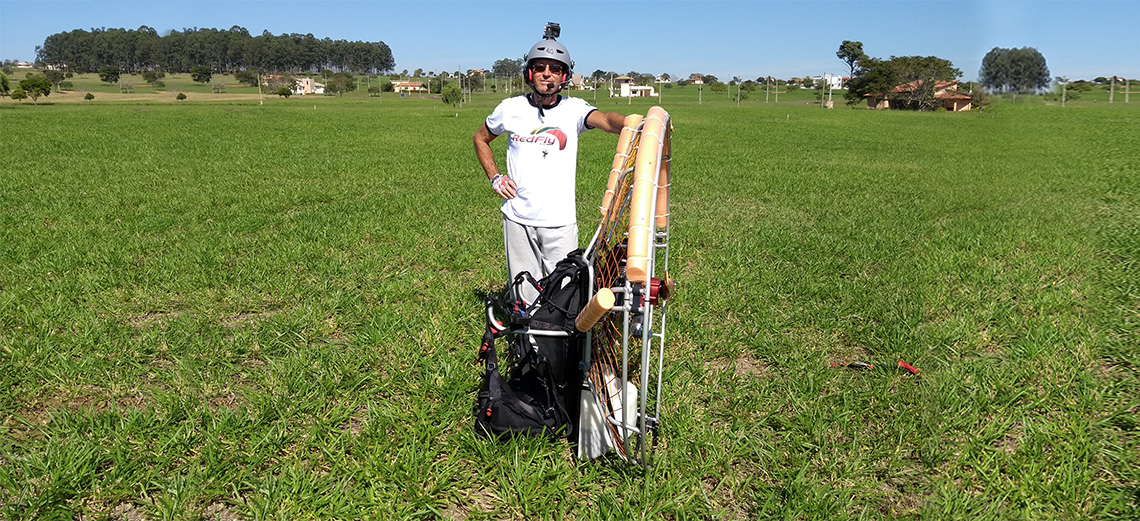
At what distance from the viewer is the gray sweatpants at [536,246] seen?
12.5 ft

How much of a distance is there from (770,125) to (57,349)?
30.6 m

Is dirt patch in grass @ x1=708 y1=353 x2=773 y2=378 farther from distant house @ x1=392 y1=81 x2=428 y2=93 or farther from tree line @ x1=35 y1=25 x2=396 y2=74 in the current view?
tree line @ x1=35 y1=25 x2=396 y2=74

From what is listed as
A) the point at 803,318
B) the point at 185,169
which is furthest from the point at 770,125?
the point at 803,318

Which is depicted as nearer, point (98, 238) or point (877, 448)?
point (877, 448)

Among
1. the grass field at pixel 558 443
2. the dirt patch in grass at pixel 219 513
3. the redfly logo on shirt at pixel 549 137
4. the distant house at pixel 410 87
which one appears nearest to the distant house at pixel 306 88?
the distant house at pixel 410 87

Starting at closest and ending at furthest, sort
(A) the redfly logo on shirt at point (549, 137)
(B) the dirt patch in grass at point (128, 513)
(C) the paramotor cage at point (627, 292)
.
Result: (C) the paramotor cage at point (627, 292) → (B) the dirt patch in grass at point (128, 513) → (A) the redfly logo on shirt at point (549, 137)

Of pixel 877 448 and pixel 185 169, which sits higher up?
pixel 185 169

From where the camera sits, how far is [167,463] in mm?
3184

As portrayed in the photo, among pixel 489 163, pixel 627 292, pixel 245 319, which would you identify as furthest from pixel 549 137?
pixel 245 319

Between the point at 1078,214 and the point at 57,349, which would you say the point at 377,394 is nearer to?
the point at 57,349

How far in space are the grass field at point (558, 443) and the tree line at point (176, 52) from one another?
188 m

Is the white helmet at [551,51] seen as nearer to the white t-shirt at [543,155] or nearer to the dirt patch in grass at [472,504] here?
the white t-shirt at [543,155]

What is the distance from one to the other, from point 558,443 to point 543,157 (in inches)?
63.0

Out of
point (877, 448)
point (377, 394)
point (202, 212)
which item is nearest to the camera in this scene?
point (877, 448)
